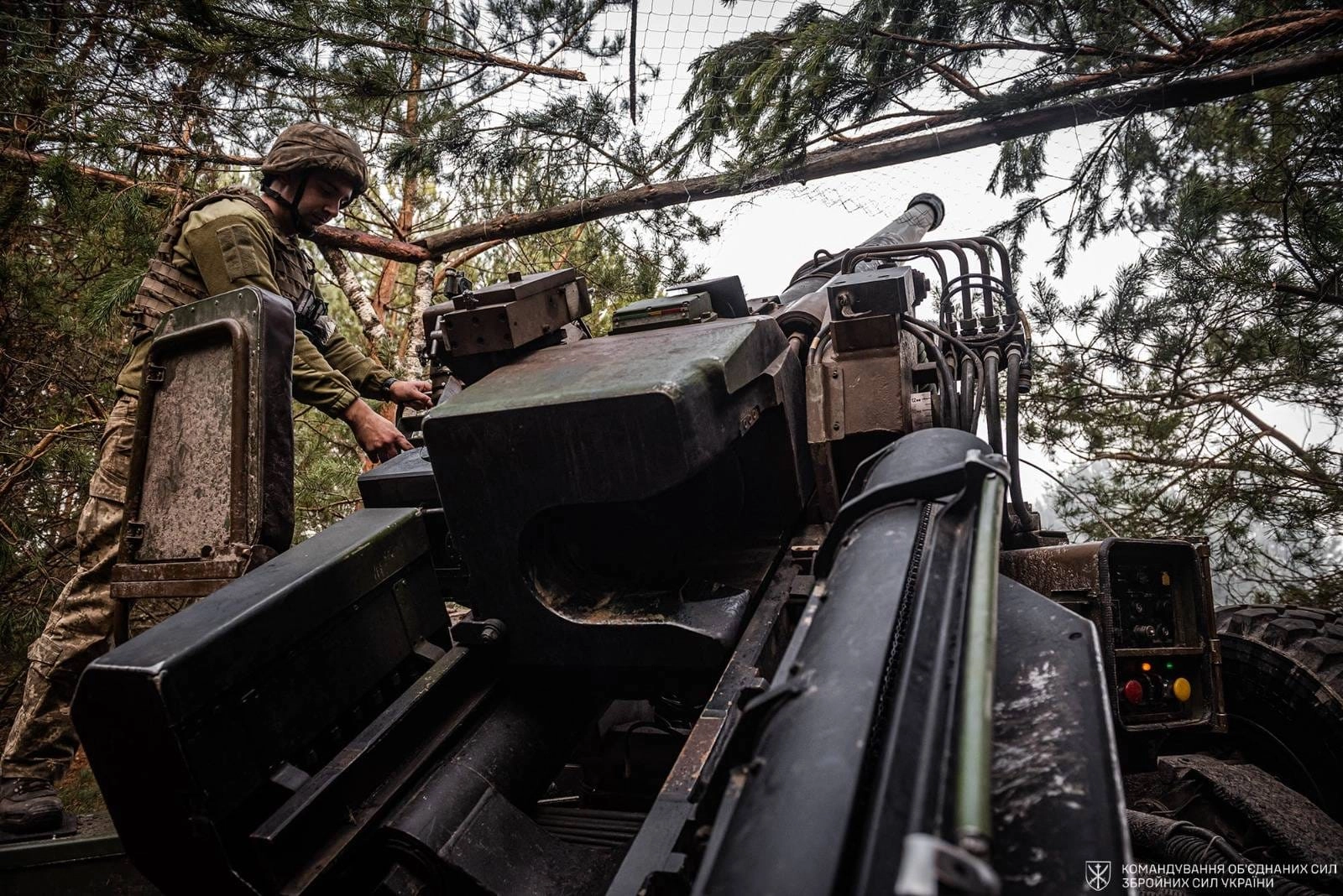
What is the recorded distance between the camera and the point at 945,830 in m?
0.74

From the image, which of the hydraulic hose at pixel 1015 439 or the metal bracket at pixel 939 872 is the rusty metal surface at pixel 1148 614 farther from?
the metal bracket at pixel 939 872

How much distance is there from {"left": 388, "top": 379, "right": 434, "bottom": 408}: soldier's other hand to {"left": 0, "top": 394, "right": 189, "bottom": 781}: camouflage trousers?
0.85 metres

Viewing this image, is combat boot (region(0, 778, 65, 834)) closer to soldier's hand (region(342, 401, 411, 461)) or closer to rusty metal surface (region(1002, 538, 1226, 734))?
soldier's hand (region(342, 401, 411, 461))

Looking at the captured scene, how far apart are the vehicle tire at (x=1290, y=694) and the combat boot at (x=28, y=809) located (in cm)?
329

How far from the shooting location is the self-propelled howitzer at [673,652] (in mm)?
885

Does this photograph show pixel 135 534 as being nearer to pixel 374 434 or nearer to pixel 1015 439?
pixel 374 434

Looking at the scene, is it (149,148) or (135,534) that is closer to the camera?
(135,534)

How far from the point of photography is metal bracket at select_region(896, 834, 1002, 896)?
56 centimetres

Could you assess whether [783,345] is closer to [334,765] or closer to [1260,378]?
[334,765]

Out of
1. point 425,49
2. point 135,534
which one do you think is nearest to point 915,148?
point 425,49

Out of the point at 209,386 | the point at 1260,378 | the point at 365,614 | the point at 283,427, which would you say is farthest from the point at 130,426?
the point at 1260,378

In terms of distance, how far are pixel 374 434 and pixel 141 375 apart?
0.76m

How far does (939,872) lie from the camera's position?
60 centimetres

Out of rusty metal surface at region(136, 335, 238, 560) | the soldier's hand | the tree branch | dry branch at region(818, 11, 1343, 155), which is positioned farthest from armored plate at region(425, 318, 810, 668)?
the tree branch
